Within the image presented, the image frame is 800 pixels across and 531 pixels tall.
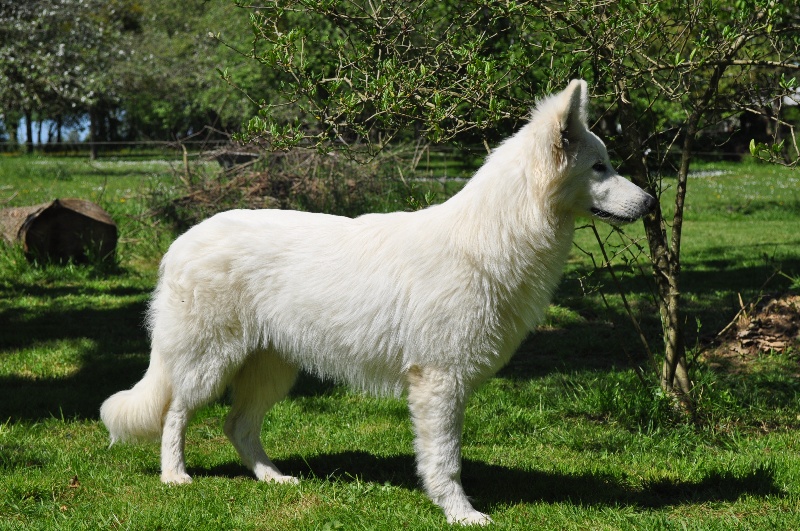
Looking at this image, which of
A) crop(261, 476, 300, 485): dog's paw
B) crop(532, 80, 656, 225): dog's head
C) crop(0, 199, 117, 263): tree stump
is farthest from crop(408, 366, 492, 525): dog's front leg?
crop(0, 199, 117, 263): tree stump

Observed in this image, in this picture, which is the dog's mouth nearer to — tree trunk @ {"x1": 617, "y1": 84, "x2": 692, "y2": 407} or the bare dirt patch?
tree trunk @ {"x1": 617, "y1": 84, "x2": 692, "y2": 407}

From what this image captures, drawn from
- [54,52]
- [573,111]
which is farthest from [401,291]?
[54,52]

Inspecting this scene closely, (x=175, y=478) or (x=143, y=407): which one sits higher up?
(x=143, y=407)

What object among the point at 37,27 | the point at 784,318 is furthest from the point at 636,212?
the point at 37,27

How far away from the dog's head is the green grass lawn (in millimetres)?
1166

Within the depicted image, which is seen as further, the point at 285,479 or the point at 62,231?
the point at 62,231

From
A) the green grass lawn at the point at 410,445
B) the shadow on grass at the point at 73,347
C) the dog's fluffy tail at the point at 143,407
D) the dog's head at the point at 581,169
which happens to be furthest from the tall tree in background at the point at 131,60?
the dog's head at the point at 581,169

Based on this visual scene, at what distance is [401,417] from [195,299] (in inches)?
78.8

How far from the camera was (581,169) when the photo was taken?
12.3 ft

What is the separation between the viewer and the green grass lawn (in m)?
3.90

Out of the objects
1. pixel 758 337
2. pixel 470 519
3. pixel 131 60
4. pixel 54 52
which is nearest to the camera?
pixel 470 519

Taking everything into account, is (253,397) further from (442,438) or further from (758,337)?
(758,337)

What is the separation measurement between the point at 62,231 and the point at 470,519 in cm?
739

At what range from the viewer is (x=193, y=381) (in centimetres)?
425
